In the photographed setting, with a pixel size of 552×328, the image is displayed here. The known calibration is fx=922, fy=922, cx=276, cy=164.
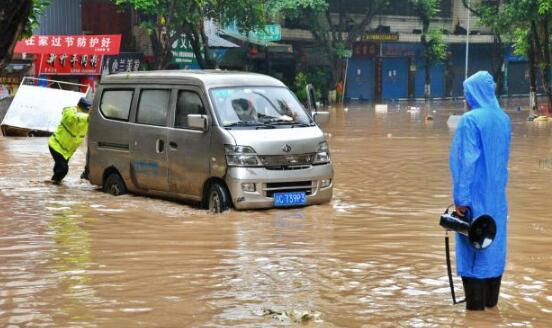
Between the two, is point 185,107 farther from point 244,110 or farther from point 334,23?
point 334,23

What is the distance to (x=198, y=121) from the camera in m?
10.7

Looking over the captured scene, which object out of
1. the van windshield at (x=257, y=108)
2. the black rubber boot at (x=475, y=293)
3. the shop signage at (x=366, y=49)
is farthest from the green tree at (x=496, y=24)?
the black rubber boot at (x=475, y=293)

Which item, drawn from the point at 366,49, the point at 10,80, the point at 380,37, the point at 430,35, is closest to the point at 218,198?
the point at 10,80

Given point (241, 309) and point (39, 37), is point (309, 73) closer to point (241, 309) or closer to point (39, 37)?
point (39, 37)

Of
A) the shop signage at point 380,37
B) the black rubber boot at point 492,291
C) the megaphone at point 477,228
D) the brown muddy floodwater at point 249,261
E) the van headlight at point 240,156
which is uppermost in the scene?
the shop signage at point 380,37

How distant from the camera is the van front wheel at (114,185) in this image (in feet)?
41.0

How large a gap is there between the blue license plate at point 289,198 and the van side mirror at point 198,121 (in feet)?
3.82

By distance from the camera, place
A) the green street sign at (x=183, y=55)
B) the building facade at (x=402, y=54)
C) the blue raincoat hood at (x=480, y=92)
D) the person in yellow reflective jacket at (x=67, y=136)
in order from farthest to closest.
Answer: the building facade at (x=402, y=54) → the green street sign at (x=183, y=55) → the person in yellow reflective jacket at (x=67, y=136) → the blue raincoat hood at (x=480, y=92)

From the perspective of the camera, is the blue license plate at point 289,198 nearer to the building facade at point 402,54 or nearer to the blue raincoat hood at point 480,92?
the blue raincoat hood at point 480,92

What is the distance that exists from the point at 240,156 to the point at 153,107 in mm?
1903

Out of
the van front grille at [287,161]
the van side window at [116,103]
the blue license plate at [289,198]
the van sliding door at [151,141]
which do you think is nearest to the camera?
the van front grille at [287,161]

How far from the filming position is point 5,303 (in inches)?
257

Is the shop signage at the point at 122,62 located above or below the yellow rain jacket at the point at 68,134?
above

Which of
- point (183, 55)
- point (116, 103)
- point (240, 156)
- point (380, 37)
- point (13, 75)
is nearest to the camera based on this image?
point (240, 156)
